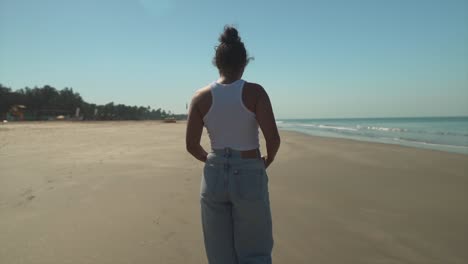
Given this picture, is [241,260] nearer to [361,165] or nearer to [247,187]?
[247,187]

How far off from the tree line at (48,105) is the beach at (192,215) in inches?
2356

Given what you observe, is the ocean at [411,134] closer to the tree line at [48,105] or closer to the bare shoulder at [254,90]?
the bare shoulder at [254,90]

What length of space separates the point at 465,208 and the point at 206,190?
13.8ft

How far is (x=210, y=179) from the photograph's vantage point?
1836 millimetres

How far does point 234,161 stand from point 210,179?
0.61ft

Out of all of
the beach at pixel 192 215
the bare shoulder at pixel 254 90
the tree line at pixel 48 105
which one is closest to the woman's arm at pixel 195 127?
the bare shoulder at pixel 254 90

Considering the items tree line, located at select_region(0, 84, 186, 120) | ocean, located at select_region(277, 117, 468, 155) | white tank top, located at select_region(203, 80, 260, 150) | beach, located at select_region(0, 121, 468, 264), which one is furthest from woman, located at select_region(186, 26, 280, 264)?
tree line, located at select_region(0, 84, 186, 120)

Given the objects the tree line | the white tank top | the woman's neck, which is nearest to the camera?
the white tank top

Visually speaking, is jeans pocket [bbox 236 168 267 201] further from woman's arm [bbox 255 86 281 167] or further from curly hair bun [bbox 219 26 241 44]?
curly hair bun [bbox 219 26 241 44]

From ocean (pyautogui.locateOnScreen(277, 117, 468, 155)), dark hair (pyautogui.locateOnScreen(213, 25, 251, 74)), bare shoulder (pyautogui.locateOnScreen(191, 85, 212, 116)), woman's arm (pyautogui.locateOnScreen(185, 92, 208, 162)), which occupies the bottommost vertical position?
ocean (pyautogui.locateOnScreen(277, 117, 468, 155))

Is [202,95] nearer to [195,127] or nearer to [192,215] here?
[195,127]

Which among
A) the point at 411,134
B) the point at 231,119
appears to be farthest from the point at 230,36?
the point at 411,134

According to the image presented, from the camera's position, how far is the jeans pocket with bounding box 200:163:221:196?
1809 mm

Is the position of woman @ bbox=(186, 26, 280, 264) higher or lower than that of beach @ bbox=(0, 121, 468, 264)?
higher
